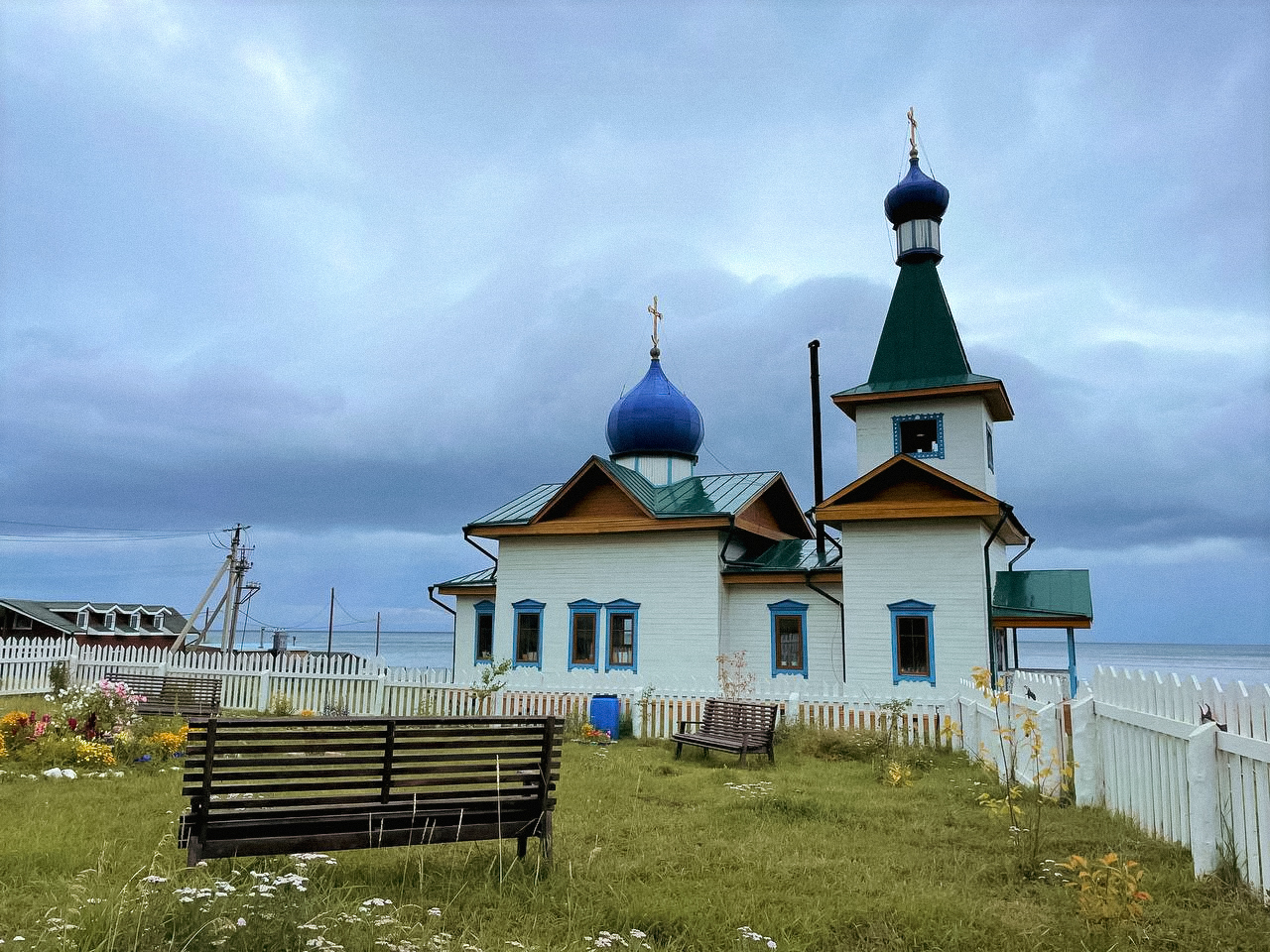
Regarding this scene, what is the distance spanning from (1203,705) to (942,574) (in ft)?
36.3

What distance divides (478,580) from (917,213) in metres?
13.6

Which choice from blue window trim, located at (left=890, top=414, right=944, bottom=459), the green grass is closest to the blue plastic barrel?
the green grass

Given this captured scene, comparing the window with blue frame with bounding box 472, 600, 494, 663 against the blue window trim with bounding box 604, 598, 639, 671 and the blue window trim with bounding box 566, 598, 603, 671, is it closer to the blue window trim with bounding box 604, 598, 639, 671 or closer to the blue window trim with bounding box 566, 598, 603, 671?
the blue window trim with bounding box 566, 598, 603, 671

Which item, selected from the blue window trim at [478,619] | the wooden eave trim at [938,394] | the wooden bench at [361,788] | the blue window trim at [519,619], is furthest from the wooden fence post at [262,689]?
the wooden bench at [361,788]

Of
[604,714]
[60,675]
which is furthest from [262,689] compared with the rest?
[604,714]

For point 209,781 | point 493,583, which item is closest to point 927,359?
point 493,583

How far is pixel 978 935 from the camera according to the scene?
14.8 feet

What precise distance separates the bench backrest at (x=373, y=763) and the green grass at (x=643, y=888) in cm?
40

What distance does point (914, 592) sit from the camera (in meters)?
17.0

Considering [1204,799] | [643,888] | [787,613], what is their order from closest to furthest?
[643,888], [1204,799], [787,613]

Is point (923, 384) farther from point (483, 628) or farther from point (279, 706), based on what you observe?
point (279, 706)

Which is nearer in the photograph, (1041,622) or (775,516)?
(1041,622)

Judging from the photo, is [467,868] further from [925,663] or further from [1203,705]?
[925,663]

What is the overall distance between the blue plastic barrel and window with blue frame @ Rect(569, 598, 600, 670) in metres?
4.32
